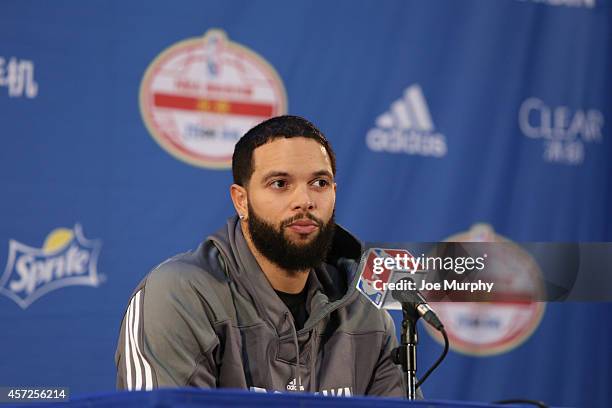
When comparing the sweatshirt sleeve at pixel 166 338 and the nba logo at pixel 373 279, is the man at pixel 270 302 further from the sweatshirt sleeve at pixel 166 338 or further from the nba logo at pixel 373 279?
the nba logo at pixel 373 279

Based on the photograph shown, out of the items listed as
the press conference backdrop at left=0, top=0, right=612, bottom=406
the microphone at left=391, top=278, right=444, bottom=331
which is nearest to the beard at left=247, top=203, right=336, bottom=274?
the microphone at left=391, top=278, right=444, bottom=331

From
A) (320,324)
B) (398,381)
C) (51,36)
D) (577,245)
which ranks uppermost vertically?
(51,36)

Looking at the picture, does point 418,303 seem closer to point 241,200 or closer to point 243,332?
point 243,332

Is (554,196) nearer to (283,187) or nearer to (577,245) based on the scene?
(577,245)

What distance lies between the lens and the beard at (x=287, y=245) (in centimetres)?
220

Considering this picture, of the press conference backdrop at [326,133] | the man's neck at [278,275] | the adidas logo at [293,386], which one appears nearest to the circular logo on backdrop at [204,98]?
the press conference backdrop at [326,133]

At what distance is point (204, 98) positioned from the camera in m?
3.05

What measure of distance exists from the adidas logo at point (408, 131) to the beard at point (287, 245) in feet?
3.52

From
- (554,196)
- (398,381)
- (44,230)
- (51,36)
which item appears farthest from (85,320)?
(554,196)

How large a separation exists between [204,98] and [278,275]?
3.25 feet

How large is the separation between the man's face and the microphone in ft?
1.36

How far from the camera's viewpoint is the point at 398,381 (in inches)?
90.7

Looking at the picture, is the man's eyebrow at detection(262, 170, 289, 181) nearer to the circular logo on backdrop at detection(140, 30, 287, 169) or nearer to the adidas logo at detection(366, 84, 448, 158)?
the circular logo on backdrop at detection(140, 30, 287, 169)

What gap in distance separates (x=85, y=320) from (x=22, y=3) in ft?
3.48
